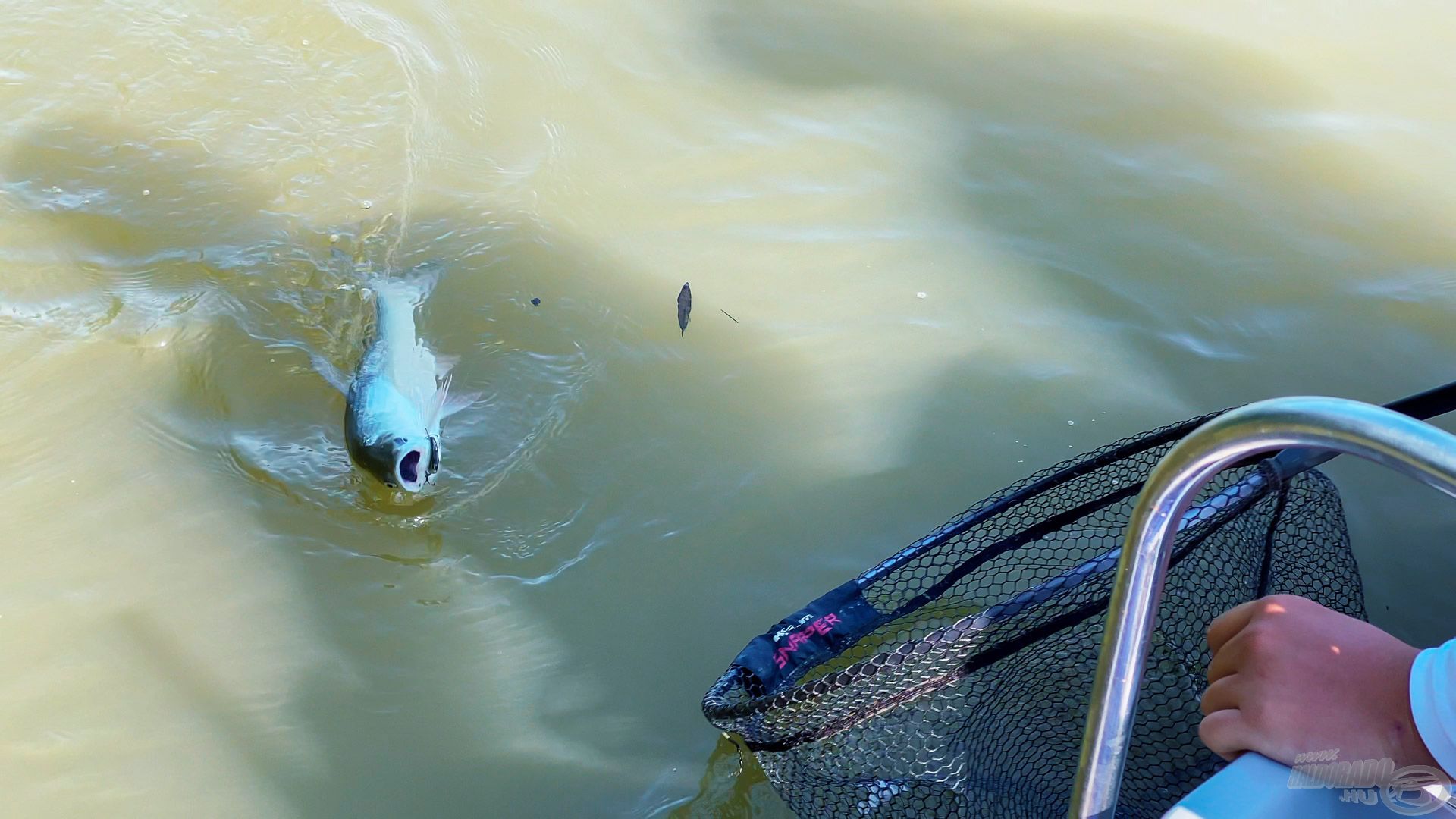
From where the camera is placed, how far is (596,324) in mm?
3795

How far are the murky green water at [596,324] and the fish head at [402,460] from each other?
125 millimetres

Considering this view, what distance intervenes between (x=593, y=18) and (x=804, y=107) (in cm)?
134

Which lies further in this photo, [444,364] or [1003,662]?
[444,364]

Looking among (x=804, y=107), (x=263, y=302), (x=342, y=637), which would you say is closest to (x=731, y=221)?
(x=804, y=107)

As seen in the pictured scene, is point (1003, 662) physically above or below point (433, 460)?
above

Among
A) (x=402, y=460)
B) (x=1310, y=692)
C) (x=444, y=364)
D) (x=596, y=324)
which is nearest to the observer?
(x=1310, y=692)

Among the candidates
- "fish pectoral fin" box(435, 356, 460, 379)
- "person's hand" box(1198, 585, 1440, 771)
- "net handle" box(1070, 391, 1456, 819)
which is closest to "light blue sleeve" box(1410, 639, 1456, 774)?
"person's hand" box(1198, 585, 1440, 771)

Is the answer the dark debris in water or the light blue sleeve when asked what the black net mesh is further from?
the dark debris in water

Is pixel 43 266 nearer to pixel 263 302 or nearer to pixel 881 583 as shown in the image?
pixel 263 302

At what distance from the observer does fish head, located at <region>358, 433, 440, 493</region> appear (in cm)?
307

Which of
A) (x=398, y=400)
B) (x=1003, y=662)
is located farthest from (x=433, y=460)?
(x=1003, y=662)

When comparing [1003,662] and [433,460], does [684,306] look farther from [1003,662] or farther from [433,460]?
[1003,662]

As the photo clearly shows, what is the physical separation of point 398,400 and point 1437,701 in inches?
108

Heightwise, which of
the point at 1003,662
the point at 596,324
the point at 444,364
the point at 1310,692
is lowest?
the point at 444,364
